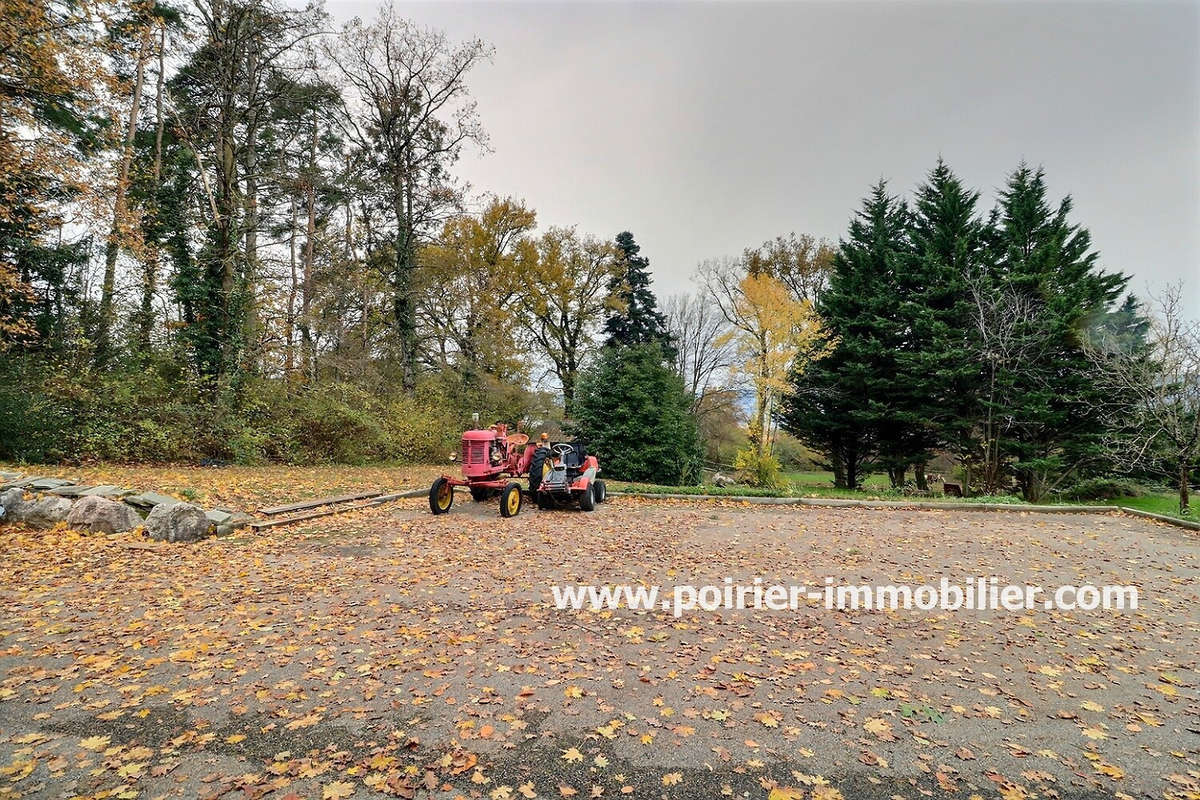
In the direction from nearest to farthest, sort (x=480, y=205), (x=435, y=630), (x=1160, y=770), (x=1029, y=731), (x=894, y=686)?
(x=1160, y=770), (x=1029, y=731), (x=894, y=686), (x=435, y=630), (x=480, y=205)

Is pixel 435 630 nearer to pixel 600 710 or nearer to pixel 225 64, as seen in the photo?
pixel 600 710

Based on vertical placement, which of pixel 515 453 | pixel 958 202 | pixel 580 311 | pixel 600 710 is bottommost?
pixel 600 710

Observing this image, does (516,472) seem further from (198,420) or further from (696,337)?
(696,337)

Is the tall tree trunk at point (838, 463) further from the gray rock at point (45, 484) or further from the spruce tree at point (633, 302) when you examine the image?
the gray rock at point (45, 484)

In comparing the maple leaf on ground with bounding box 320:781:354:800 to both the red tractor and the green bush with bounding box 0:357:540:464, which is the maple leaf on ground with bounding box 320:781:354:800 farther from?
the green bush with bounding box 0:357:540:464

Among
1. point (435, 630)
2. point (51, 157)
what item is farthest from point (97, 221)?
point (435, 630)

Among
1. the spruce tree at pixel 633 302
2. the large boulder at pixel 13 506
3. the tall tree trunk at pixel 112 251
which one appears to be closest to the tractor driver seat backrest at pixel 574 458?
the large boulder at pixel 13 506

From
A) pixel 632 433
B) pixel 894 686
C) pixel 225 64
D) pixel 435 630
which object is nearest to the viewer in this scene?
pixel 894 686

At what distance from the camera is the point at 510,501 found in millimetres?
8867

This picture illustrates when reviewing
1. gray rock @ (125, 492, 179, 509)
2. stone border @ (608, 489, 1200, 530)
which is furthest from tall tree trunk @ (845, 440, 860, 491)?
gray rock @ (125, 492, 179, 509)

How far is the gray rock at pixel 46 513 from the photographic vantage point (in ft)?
22.0

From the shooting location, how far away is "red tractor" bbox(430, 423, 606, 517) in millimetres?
9031

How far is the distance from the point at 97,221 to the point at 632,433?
46.5 feet

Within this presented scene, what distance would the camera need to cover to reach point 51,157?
9617 millimetres
